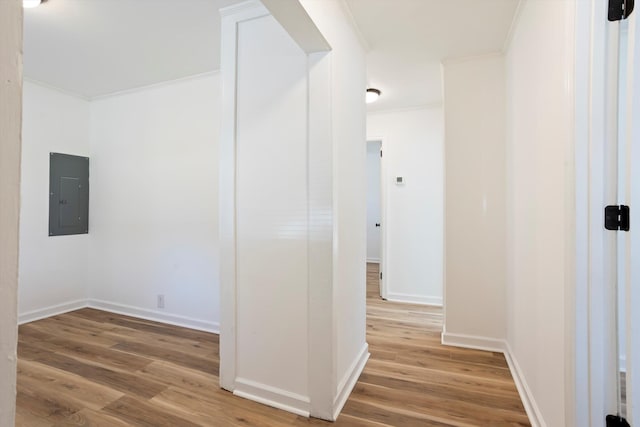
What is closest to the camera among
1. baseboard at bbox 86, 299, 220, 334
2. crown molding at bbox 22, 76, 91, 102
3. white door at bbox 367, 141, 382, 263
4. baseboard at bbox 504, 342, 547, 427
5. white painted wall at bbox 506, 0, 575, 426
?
white painted wall at bbox 506, 0, 575, 426

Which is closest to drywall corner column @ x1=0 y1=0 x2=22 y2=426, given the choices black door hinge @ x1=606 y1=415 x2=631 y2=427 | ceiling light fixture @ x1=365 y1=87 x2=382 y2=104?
black door hinge @ x1=606 y1=415 x2=631 y2=427

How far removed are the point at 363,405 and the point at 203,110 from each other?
281 centimetres

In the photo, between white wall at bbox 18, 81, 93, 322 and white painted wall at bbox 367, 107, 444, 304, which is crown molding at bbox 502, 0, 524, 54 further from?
white wall at bbox 18, 81, 93, 322

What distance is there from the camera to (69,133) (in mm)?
3447

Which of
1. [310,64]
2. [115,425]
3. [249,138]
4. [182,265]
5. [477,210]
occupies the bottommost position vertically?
Answer: [115,425]

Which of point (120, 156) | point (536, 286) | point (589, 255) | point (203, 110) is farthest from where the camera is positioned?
point (120, 156)

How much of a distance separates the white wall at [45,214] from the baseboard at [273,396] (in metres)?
2.75

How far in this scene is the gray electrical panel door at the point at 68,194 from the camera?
130 inches

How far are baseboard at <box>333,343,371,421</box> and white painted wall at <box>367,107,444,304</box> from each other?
1.65 m

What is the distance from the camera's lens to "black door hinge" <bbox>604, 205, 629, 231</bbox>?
1.04m

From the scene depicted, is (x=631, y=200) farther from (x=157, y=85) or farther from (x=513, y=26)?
(x=157, y=85)

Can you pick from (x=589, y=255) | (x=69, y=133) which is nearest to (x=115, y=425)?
(x=589, y=255)

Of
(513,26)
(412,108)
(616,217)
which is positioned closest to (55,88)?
(412,108)

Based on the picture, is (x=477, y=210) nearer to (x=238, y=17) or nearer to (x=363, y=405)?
(x=363, y=405)
